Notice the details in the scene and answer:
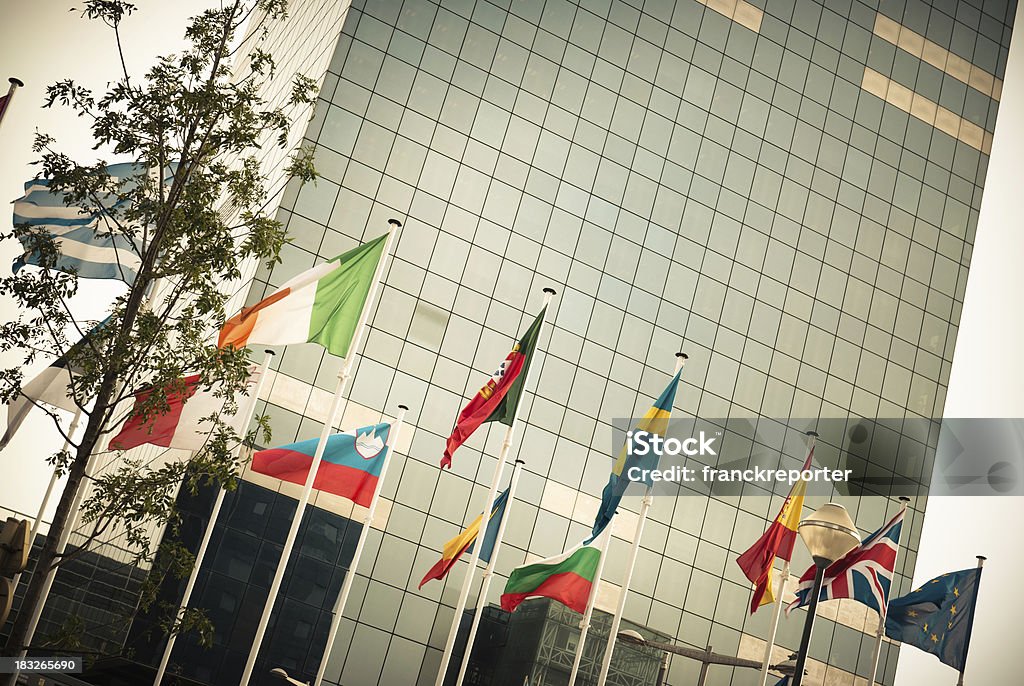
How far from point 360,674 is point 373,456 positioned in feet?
38.8

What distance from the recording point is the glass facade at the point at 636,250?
31.5 meters

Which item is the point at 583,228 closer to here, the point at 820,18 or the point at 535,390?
the point at 535,390

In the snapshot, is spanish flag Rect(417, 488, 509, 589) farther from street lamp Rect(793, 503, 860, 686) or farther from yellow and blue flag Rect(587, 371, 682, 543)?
street lamp Rect(793, 503, 860, 686)

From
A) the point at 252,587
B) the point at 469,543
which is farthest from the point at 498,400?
the point at 252,587

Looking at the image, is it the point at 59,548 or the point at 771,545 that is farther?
the point at 771,545

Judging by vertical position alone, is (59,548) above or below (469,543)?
below

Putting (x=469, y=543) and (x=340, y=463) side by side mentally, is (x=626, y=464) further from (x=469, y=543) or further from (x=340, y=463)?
(x=340, y=463)

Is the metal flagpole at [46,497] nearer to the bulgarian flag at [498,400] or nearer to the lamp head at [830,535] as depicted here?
the bulgarian flag at [498,400]

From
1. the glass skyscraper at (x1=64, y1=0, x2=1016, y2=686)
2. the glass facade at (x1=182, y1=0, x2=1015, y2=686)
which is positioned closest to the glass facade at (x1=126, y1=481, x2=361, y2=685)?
the glass skyscraper at (x1=64, y1=0, x2=1016, y2=686)

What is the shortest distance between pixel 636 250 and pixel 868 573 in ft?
60.5

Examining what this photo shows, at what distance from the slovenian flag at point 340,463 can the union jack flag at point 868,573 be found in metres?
11.1

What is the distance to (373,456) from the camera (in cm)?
2048

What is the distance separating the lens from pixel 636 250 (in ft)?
118

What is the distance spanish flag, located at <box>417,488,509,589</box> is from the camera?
2059cm
